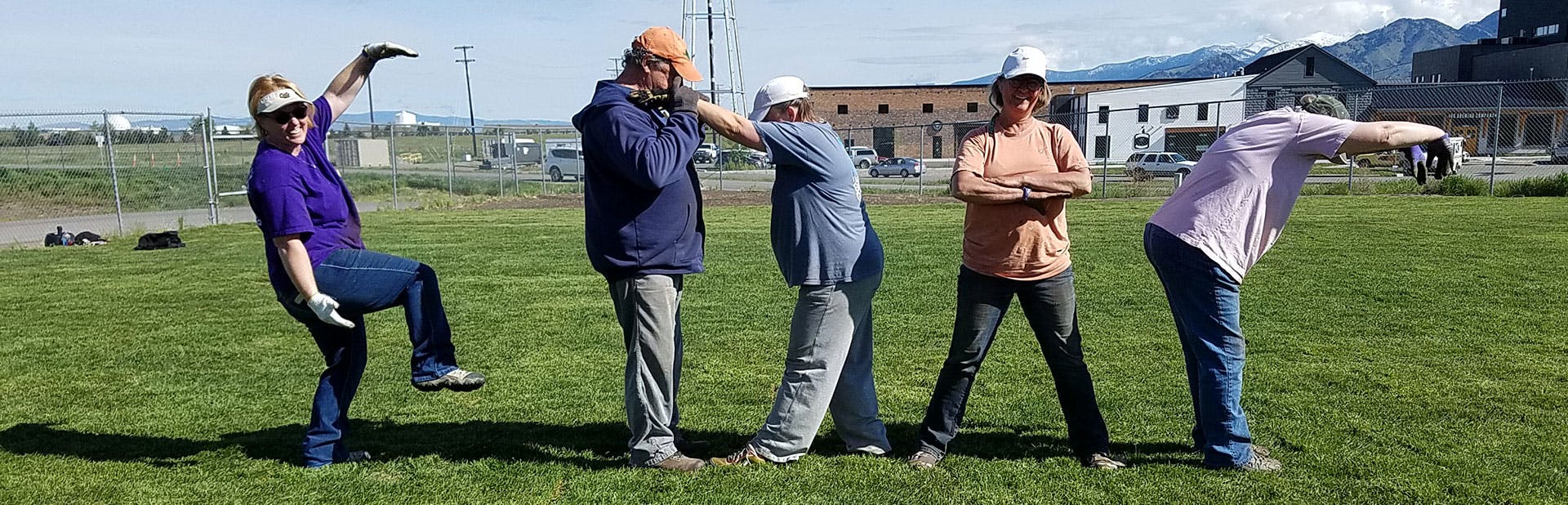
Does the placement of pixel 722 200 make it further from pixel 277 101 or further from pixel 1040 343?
pixel 277 101

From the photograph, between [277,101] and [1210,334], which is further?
[1210,334]

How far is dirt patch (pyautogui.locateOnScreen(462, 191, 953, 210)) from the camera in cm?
2167

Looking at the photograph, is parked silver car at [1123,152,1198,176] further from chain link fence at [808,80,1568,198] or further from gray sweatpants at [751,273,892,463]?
gray sweatpants at [751,273,892,463]

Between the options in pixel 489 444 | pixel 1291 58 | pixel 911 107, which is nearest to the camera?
pixel 489 444

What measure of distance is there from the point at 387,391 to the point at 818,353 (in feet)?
9.11

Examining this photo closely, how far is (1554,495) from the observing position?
355 centimetres

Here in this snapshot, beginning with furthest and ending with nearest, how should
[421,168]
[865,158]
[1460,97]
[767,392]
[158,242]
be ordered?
1. [865,158]
2. [1460,97]
3. [421,168]
4. [158,242]
5. [767,392]

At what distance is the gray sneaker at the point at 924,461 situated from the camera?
404 centimetres

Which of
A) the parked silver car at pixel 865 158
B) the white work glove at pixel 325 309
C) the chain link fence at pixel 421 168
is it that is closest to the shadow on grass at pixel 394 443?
the white work glove at pixel 325 309

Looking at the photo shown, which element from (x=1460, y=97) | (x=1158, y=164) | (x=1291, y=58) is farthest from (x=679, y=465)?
(x=1291, y=58)

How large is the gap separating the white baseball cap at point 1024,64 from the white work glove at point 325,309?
254cm

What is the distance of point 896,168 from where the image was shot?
40594mm

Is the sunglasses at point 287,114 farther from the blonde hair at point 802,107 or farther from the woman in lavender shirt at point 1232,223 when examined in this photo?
the woman in lavender shirt at point 1232,223

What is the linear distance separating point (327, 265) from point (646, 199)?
3.91ft
